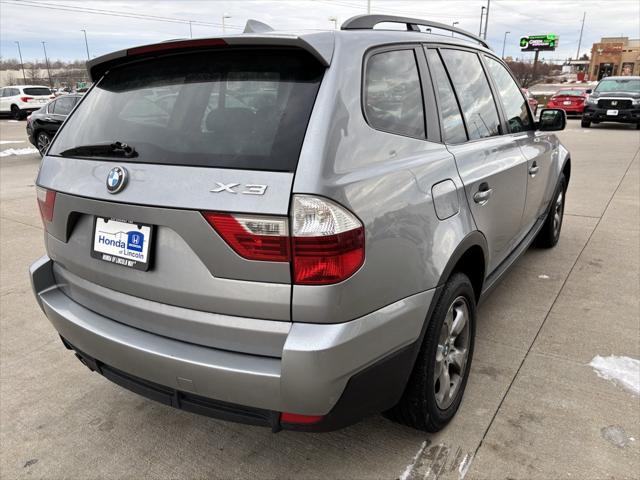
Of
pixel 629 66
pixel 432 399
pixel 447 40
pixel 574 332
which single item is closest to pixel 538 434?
pixel 432 399

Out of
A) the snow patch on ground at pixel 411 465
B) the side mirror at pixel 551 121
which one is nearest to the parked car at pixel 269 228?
the snow patch on ground at pixel 411 465

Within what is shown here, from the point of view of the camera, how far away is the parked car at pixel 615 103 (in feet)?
54.5

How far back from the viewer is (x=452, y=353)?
251 centimetres

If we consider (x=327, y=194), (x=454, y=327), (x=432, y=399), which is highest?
(x=327, y=194)

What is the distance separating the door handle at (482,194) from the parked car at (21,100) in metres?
29.5

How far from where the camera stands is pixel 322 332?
1695mm

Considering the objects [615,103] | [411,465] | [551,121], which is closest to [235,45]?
[411,465]

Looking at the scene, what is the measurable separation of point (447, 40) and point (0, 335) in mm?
3403

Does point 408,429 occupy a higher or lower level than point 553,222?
lower

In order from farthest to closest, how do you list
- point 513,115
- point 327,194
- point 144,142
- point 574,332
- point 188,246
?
point 513,115 → point 574,332 → point 144,142 → point 188,246 → point 327,194

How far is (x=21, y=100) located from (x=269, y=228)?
30.1 m

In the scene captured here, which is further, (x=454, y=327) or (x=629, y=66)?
(x=629, y=66)

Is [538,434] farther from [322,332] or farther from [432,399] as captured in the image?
[322,332]

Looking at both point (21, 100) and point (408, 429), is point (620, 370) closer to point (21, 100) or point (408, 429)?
point (408, 429)
